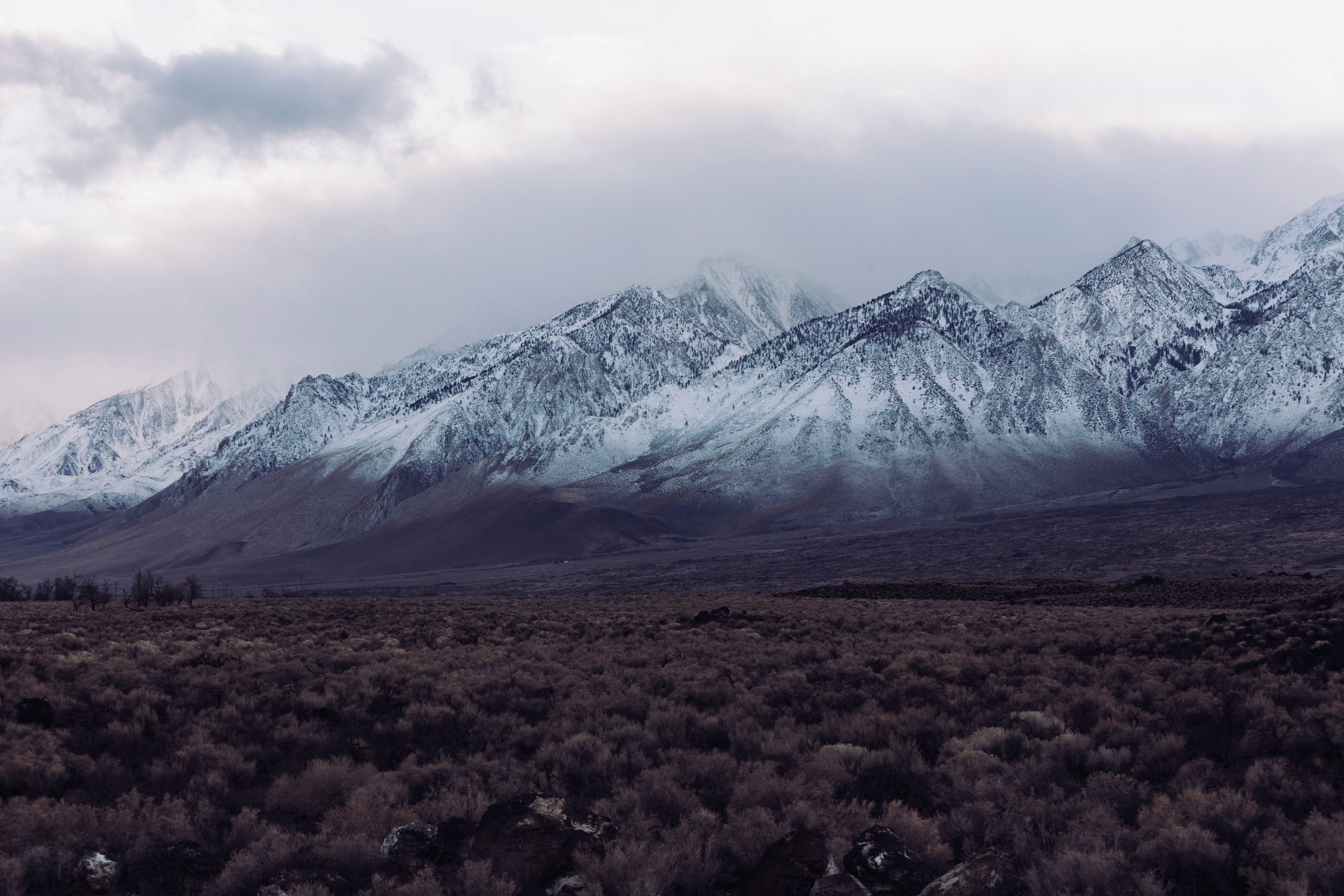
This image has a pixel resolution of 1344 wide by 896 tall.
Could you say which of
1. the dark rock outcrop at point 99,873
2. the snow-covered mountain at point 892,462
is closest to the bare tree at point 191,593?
the dark rock outcrop at point 99,873

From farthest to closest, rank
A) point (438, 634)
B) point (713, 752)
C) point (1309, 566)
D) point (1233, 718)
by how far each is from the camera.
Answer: point (1309, 566), point (438, 634), point (1233, 718), point (713, 752)

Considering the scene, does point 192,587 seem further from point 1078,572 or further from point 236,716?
point 1078,572

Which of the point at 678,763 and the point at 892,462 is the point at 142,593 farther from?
the point at 892,462

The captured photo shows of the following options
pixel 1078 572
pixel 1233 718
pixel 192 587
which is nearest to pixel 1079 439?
pixel 1078 572

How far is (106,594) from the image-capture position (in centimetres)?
4344

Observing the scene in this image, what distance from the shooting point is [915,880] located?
7.13m

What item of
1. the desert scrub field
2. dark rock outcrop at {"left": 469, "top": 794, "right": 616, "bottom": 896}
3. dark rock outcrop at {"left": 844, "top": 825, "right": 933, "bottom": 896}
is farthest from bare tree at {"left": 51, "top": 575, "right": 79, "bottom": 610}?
dark rock outcrop at {"left": 844, "top": 825, "right": 933, "bottom": 896}

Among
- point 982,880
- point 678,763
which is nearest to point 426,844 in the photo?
point 678,763

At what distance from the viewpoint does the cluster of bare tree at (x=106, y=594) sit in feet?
132

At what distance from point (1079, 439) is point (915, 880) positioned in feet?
656

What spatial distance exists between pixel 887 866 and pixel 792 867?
78 cm

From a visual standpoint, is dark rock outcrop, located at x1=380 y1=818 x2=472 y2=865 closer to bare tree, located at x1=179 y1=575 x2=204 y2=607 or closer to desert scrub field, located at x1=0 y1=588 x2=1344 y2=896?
desert scrub field, located at x1=0 y1=588 x2=1344 y2=896

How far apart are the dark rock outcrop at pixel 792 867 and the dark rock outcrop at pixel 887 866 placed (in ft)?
0.86

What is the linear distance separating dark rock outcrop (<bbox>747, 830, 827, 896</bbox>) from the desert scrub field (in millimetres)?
28
